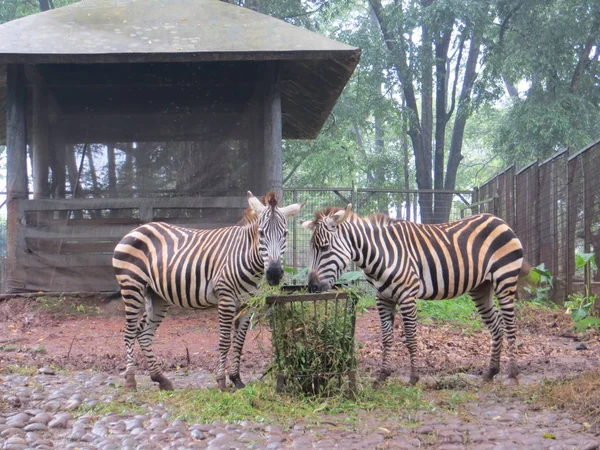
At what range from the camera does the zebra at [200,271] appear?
687 centimetres

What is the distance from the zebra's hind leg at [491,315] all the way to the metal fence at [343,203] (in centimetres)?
671

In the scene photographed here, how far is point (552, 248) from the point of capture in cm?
1277

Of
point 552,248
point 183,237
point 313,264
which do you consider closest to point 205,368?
point 183,237

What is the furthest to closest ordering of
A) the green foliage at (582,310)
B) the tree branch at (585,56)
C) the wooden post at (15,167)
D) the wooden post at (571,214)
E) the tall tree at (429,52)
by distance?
the tall tree at (429,52)
the tree branch at (585,56)
the wooden post at (571,214)
the wooden post at (15,167)
the green foliage at (582,310)

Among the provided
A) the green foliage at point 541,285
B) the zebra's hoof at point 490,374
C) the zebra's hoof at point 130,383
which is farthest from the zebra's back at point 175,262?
the green foliage at point 541,285

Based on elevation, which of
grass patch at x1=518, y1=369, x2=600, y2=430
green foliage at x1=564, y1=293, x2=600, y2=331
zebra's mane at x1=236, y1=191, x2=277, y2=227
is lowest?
grass patch at x1=518, y1=369, x2=600, y2=430

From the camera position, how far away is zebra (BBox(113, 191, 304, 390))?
22.5 feet

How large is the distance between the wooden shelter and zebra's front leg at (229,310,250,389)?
14.3ft

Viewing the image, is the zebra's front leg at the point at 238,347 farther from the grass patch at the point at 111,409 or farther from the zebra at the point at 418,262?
the grass patch at the point at 111,409

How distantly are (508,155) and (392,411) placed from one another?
18.1 metres

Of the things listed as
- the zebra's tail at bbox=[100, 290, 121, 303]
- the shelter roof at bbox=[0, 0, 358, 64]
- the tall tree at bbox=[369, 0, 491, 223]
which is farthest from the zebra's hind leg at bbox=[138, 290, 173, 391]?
the tall tree at bbox=[369, 0, 491, 223]

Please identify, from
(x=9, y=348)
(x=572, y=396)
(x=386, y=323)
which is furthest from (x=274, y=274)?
(x=9, y=348)

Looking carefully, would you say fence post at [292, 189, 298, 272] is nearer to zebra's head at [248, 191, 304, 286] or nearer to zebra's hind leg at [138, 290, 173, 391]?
zebra's hind leg at [138, 290, 173, 391]

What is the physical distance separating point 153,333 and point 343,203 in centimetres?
876
